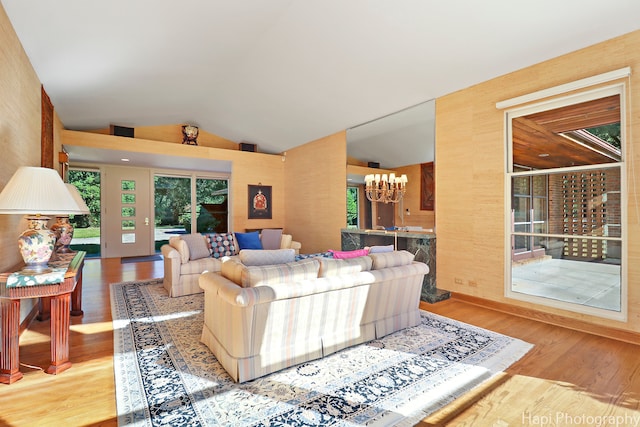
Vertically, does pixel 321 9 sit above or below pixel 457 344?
above

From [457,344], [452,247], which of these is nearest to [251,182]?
[452,247]

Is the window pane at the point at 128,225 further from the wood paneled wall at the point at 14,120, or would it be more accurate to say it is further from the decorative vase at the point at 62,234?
the wood paneled wall at the point at 14,120

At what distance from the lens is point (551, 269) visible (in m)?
3.59

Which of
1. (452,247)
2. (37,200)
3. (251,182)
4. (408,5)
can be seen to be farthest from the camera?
(251,182)

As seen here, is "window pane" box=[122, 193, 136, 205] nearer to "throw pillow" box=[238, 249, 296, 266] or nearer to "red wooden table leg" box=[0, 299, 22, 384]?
"red wooden table leg" box=[0, 299, 22, 384]

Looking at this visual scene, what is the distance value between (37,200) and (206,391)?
185 cm

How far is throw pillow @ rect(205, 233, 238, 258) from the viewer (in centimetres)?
511

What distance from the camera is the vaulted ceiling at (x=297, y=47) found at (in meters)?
2.87

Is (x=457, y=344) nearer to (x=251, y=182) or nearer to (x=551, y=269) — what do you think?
(x=551, y=269)

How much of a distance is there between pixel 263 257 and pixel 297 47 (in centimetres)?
294

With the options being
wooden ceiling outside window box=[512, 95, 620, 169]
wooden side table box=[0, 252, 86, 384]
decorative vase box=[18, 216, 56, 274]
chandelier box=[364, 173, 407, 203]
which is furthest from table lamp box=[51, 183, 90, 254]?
wooden ceiling outside window box=[512, 95, 620, 169]

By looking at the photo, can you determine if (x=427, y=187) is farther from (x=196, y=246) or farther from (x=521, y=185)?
(x=196, y=246)

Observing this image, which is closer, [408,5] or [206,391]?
[206,391]

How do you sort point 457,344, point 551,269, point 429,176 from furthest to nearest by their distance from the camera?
point 429,176, point 551,269, point 457,344
